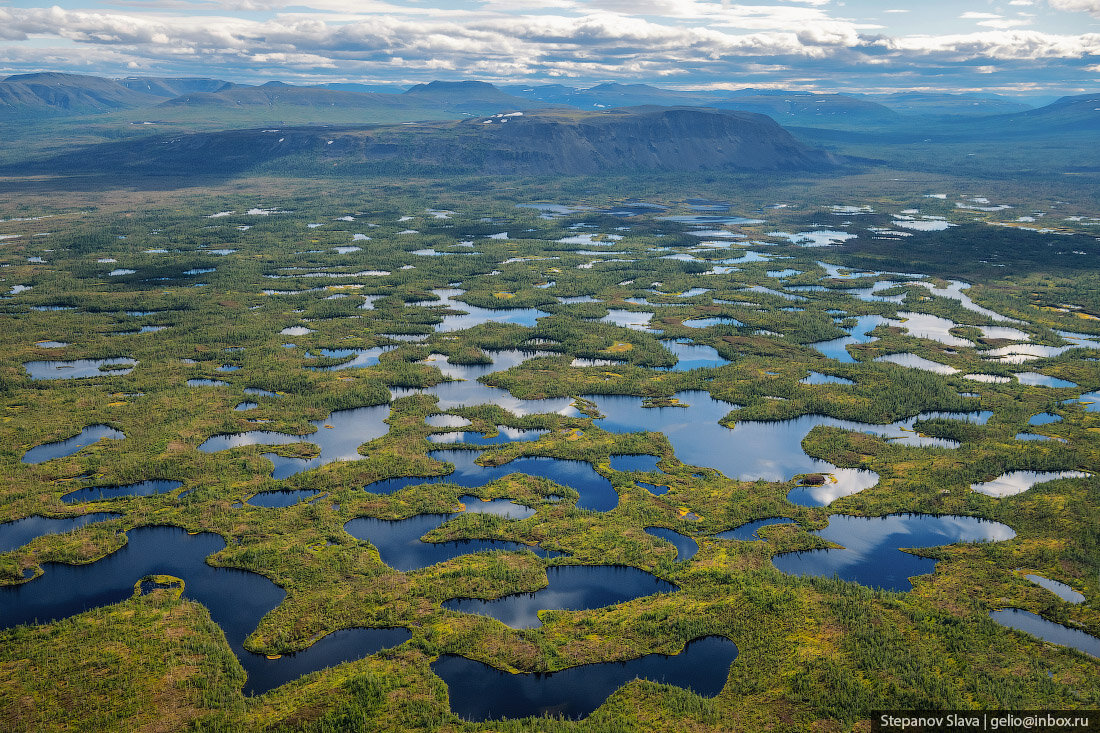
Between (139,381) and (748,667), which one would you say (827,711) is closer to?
(748,667)

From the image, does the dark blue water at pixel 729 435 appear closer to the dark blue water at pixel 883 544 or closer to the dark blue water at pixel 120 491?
the dark blue water at pixel 883 544

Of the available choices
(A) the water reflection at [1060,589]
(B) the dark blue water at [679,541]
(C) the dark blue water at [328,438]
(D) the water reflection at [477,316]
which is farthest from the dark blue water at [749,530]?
(D) the water reflection at [477,316]

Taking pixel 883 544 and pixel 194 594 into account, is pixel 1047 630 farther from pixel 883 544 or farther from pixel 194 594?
pixel 194 594

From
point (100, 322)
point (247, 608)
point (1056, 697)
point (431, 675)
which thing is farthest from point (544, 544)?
point (100, 322)

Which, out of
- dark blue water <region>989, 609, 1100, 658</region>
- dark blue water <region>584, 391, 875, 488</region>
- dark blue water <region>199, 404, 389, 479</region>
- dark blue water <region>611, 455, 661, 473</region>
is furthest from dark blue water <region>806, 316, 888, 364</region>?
dark blue water <region>199, 404, 389, 479</region>

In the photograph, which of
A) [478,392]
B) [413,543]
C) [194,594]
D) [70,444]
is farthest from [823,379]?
[70,444]

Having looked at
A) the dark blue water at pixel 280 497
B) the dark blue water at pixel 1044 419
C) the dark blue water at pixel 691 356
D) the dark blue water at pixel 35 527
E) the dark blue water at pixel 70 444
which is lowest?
the dark blue water at pixel 35 527
